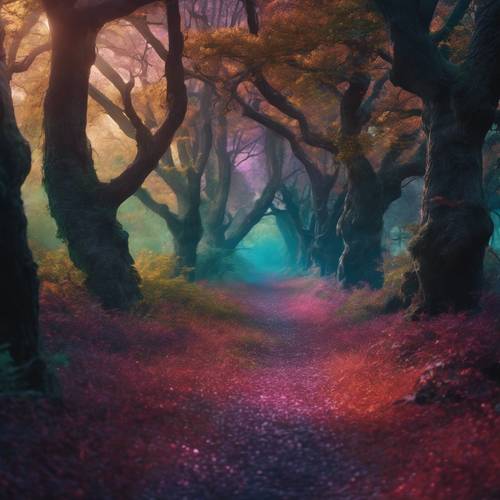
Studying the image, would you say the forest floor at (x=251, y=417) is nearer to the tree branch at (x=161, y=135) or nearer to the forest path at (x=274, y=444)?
the forest path at (x=274, y=444)

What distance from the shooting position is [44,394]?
15.8ft

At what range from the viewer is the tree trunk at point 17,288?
4766 millimetres

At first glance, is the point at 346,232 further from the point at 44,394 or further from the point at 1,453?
the point at 1,453

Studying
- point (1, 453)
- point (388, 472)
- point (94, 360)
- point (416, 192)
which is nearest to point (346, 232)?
point (94, 360)

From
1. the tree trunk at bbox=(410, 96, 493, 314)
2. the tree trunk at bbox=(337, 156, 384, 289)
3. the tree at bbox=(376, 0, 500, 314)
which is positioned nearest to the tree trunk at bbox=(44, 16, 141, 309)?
the tree at bbox=(376, 0, 500, 314)

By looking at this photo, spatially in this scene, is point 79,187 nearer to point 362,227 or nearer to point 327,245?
point 362,227

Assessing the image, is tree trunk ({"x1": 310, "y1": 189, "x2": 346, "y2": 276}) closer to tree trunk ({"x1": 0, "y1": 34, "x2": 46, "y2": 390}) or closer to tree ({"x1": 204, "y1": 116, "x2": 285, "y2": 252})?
tree ({"x1": 204, "y1": 116, "x2": 285, "y2": 252})

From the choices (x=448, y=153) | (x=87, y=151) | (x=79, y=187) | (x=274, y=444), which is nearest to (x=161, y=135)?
(x=87, y=151)

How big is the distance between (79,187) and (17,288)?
19.4 feet

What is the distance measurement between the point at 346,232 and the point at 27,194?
1944 centimetres

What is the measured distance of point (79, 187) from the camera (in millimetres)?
10289

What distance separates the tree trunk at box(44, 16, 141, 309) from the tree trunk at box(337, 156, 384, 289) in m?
8.10

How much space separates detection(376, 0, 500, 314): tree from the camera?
8469 mm

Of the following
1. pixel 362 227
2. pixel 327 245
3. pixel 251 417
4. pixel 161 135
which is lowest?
pixel 251 417
